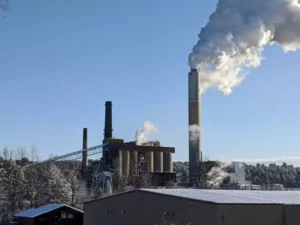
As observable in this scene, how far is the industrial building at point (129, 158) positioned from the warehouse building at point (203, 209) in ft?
147

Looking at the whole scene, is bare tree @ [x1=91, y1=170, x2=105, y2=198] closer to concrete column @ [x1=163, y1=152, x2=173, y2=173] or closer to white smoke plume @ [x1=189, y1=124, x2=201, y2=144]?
white smoke plume @ [x1=189, y1=124, x2=201, y2=144]

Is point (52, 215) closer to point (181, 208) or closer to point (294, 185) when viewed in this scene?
point (181, 208)

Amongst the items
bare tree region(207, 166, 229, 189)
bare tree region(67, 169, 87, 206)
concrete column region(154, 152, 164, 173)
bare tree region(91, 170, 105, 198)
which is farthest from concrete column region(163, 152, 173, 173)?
bare tree region(67, 169, 87, 206)

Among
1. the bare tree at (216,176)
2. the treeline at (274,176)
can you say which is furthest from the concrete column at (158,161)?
the treeline at (274,176)

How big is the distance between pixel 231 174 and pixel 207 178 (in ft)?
62.3

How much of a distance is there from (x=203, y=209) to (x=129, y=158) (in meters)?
59.8

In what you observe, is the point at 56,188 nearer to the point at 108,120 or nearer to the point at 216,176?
the point at 108,120

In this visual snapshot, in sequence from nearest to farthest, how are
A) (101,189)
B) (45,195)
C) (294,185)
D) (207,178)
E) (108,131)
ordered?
1. (45,195)
2. (101,189)
3. (207,178)
4. (108,131)
5. (294,185)

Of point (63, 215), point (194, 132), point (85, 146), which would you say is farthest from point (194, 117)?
point (85, 146)

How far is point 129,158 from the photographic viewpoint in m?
89.4

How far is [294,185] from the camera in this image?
13825 cm

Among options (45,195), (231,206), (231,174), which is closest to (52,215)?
(231,206)

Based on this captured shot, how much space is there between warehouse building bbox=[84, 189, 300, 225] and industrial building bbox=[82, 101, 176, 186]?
147 feet

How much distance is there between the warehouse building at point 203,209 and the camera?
96.9ft
